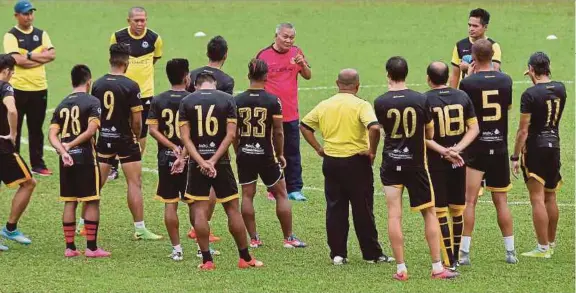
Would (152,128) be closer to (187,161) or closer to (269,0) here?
(187,161)

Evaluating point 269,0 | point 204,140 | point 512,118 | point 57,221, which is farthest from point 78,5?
point 204,140

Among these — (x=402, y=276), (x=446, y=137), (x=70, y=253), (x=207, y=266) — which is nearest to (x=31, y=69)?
(x=70, y=253)

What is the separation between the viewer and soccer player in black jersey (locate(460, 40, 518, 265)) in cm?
1205

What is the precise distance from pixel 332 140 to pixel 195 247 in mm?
2348

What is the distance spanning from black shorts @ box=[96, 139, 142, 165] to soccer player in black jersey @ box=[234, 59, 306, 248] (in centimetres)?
143

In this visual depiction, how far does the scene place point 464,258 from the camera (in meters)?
12.3

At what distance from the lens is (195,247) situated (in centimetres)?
1328

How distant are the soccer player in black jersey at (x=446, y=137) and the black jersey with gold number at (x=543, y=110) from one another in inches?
36.5

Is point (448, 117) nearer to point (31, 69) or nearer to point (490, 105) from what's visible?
point (490, 105)

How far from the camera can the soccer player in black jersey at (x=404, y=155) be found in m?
11.3

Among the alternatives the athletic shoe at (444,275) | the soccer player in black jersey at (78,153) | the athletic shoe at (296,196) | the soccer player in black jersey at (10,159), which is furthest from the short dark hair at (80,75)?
the athletic shoe at (444,275)

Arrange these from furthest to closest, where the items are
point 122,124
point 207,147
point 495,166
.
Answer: point 122,124 → point 495,166 → point 207,147

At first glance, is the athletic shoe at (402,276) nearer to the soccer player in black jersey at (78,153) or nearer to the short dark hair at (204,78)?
the short dark hair at (204,78)

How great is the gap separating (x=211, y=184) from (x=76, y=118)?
1.72 metres
